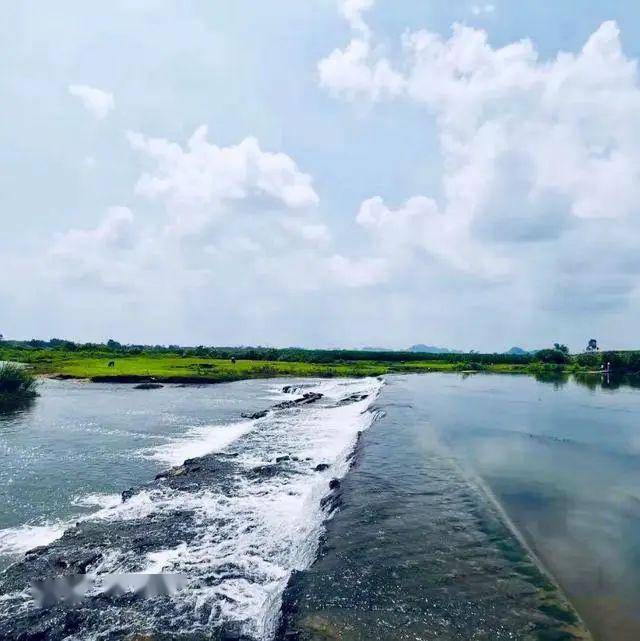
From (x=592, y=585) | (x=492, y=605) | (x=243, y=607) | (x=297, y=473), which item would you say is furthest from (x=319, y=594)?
(x=297, y=473)

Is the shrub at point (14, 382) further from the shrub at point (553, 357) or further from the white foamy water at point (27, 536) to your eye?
the shrub at point (553, 357)

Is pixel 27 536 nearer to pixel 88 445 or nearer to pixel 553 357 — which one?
pixel 88 445

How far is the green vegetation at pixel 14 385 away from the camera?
40375 millimetres

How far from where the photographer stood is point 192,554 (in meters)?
11.8

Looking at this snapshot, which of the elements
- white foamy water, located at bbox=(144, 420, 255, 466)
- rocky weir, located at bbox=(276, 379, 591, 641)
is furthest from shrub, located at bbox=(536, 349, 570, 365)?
rocky weir, located at bbox=(276, 379, 591, 641)

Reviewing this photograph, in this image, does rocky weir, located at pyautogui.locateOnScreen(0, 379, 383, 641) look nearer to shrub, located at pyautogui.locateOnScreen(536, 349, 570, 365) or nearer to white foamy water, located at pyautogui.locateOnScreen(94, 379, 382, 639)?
white foamy water, located at pyautogui.locateOnScreen(94, 379, 382, 639)

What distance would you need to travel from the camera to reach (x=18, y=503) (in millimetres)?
16156

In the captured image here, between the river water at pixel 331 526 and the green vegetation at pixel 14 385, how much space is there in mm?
11645

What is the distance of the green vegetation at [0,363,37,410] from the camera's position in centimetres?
4038

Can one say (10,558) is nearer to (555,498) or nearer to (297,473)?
(297,473)

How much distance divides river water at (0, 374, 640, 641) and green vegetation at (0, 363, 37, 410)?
11645mm

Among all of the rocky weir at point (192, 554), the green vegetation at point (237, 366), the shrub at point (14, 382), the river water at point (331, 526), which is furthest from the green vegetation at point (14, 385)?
the rocky weir at point (192, 554)

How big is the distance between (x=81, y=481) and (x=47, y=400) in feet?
85.6

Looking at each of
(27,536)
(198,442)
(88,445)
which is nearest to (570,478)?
(198,442)
